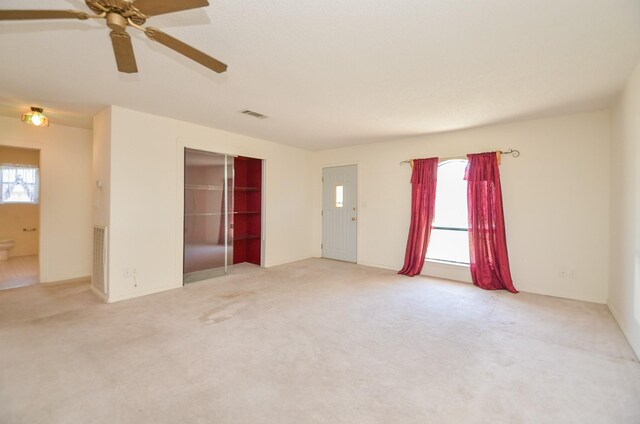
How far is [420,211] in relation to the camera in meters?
4.87

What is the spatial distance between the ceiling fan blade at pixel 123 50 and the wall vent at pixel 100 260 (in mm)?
2598

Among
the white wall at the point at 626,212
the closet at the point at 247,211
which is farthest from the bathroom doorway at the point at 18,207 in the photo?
the white wall at the point at 626,212

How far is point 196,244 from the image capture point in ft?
15.2

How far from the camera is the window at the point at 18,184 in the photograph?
19.6 ft

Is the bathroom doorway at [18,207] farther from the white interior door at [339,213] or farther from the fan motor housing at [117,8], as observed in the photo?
the fan motor housing at [117,8]

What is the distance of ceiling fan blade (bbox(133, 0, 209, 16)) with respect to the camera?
1322 mm

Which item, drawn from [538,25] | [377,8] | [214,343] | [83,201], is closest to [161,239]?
[83,201]

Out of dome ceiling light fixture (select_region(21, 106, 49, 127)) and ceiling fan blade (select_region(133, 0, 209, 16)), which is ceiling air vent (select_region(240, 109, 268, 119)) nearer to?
ceiling fan blade (select_region(133, 0, 209, 16))

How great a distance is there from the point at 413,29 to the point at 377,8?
1.16 feet

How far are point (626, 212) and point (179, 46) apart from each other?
13.5ft

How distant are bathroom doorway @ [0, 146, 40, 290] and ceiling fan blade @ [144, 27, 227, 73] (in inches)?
248

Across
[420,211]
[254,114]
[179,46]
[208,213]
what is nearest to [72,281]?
[208,213]

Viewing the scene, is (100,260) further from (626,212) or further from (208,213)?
(626,212)

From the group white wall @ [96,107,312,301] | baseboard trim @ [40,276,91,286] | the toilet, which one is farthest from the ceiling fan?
the toilet
